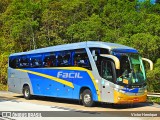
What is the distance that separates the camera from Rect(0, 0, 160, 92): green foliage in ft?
121

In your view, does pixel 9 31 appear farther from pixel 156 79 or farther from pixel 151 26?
pixel 156 79

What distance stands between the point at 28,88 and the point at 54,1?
31124 millimetres

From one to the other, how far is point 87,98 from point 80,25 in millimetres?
25550

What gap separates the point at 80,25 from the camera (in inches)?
1647

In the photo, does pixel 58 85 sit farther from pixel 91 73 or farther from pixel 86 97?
pixel 91 73

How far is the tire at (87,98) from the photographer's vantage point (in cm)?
1683

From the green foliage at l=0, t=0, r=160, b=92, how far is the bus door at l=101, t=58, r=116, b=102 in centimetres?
1785

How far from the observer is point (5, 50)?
4894 centimetres

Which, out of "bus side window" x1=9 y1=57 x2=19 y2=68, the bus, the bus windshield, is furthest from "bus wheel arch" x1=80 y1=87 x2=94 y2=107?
"bus side window" x1=9 y1=57 x2=19 y2=68

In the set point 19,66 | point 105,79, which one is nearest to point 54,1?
point 19,66

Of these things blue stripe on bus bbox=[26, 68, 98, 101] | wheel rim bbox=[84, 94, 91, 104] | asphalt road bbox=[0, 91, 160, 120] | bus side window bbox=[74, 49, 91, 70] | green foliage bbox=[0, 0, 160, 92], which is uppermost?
green foliage bbox=[0, 0, 160, 92]

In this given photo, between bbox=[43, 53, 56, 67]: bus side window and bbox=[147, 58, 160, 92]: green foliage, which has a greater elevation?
bbox=[43, 53, 56, 67]: bus side window

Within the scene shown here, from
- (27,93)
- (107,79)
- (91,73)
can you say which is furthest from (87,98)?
(27,93)

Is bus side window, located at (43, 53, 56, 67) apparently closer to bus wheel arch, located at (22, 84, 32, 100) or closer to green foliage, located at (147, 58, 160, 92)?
bus wheel arch, located at (22, 84, 32, 100)
